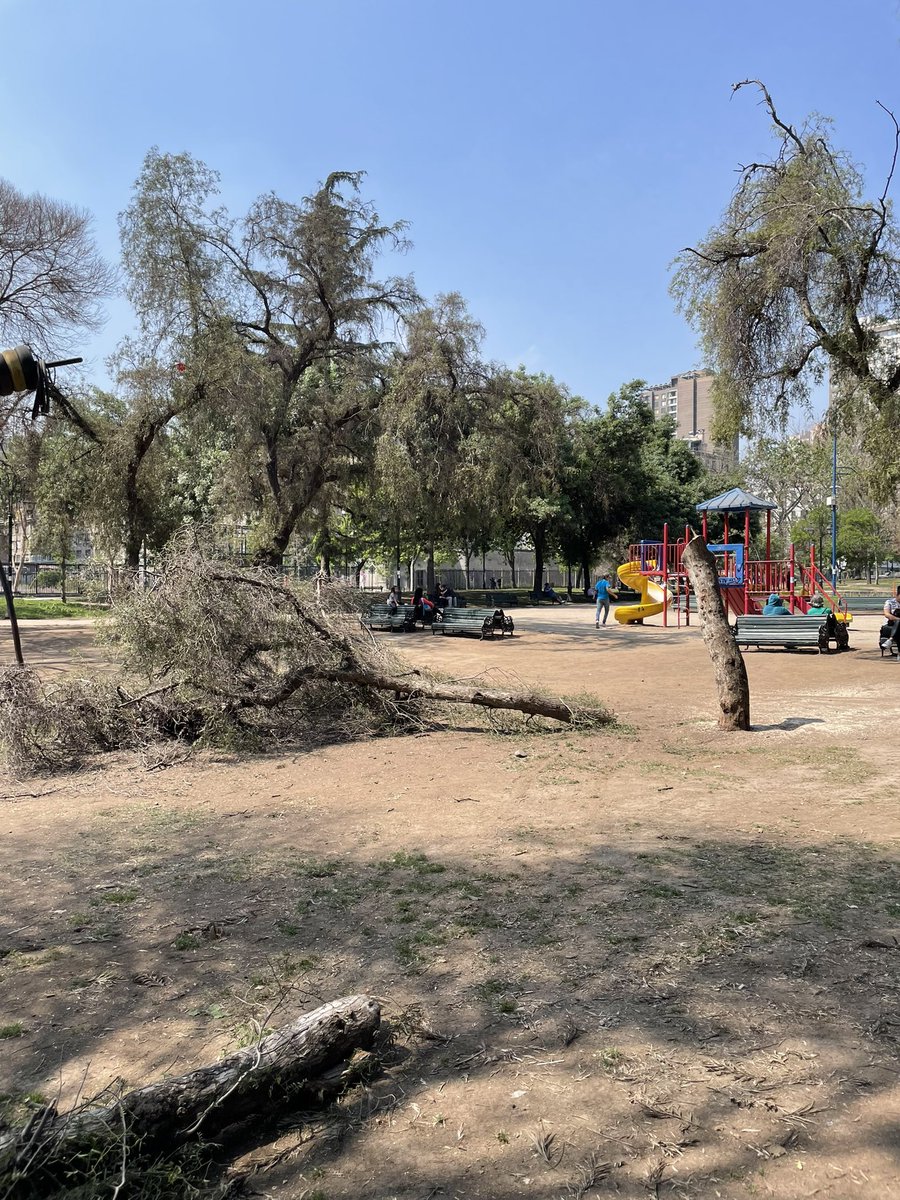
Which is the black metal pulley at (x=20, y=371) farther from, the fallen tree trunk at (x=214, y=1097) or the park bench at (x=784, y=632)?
the park bench at (x=784, y=632)

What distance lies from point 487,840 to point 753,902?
5.64ft

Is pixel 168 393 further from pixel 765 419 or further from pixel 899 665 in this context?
pixel 899 665

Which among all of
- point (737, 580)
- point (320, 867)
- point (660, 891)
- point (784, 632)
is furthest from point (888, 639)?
point (320, 867)

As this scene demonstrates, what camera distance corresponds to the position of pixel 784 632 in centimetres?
1766

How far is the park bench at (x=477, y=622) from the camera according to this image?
22.2m

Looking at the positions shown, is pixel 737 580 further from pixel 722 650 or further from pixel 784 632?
pixel 722 650

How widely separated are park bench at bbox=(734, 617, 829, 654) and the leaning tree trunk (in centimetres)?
815

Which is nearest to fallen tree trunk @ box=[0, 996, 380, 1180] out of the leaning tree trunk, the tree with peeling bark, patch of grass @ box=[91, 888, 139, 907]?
patch of grass @ box=[91, 888, 139, 907]

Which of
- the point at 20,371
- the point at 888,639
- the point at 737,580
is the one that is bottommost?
the point at 888,639

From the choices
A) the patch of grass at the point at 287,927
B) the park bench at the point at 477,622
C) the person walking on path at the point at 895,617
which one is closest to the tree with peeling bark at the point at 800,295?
the person walking on path at the point at 895,617

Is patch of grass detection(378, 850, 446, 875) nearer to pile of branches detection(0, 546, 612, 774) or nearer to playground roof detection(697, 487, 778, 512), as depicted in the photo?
pile of branches detection(0, 546, 612, 774)

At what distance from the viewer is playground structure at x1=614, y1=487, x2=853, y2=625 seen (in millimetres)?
23750

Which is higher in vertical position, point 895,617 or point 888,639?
point 895,617

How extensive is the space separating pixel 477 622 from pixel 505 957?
1875 centimetres
